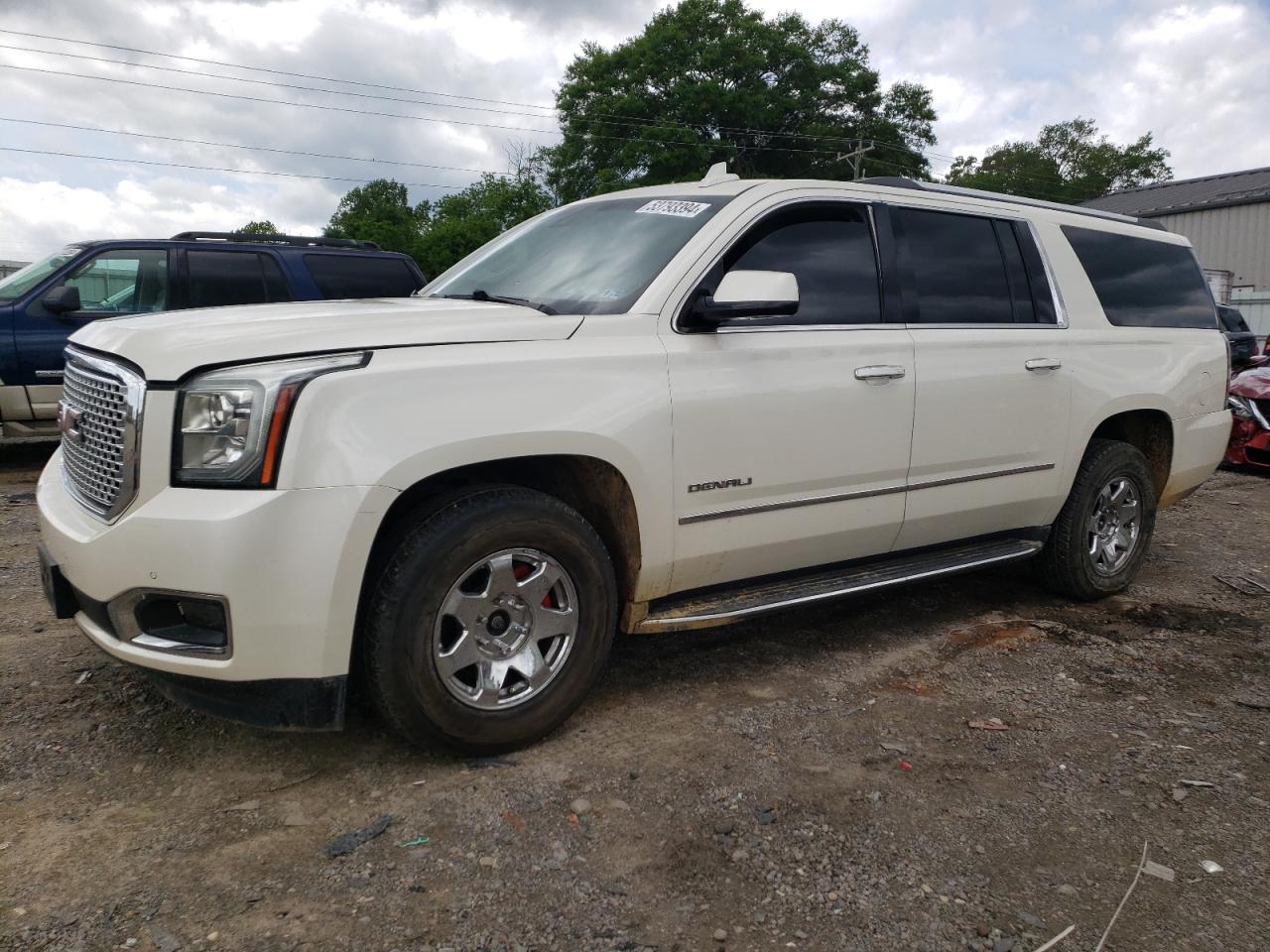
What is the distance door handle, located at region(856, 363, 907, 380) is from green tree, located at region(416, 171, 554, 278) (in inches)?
1324

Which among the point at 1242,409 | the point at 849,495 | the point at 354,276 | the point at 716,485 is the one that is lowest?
the point at 1242,409

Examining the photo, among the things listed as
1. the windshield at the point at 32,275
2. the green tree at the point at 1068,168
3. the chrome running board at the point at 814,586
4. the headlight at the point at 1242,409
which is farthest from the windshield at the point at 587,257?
the green tree at the point at 1068,168

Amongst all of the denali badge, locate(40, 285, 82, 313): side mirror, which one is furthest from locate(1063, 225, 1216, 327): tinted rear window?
locate(40, 285, 82, 313): side mirror

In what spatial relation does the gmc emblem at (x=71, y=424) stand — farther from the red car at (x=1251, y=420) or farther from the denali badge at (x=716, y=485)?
the red car at (x=1251, y=420)

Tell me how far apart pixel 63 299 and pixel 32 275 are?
19.5 inches

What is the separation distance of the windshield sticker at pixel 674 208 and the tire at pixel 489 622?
1.28 meters

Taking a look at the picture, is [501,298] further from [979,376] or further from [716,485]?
[979,376]

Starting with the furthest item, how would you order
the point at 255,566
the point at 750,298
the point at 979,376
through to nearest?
the point at 979,376, the point at 750,298, the point at 255,566

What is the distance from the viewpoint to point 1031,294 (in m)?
4.40

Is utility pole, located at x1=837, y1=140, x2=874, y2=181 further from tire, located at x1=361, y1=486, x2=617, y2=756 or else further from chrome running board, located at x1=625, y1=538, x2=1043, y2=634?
tire, located at x1=361, y1=486, x2=617, y2=756

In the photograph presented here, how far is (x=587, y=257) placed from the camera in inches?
143

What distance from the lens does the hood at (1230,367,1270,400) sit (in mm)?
9109

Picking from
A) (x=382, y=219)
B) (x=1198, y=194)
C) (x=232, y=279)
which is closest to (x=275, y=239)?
(x=232, y=279)

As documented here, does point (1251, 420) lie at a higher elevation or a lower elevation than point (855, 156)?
lower
